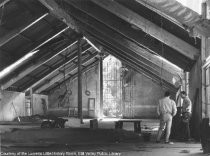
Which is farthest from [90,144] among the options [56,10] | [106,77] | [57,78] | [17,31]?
[106,77]

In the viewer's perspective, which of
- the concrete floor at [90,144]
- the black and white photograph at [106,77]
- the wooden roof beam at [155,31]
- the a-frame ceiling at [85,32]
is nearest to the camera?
the concrete floor at [90,144]

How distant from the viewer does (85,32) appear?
58.9 ft

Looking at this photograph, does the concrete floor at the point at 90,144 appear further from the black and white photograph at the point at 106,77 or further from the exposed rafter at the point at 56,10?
the exposed rafter at the point at 56,10

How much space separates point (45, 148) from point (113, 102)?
750 inches

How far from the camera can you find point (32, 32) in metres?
15.1

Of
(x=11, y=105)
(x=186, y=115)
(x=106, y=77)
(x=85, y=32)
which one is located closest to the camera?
(x=186, y=115)

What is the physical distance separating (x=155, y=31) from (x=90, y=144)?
3.44 meters

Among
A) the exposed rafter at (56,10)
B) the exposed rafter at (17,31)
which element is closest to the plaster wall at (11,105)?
the exposed rafter at (17,31)

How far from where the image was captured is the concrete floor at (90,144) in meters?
7.22

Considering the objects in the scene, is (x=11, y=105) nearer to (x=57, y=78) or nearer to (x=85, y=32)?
(x=57, y=78)

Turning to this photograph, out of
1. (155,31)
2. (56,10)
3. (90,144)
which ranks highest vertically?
(56,10)

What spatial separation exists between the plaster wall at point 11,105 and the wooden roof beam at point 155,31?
37.3 ft

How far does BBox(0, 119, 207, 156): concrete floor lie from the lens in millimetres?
7223

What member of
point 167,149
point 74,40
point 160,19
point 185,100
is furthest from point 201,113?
point 74,40
